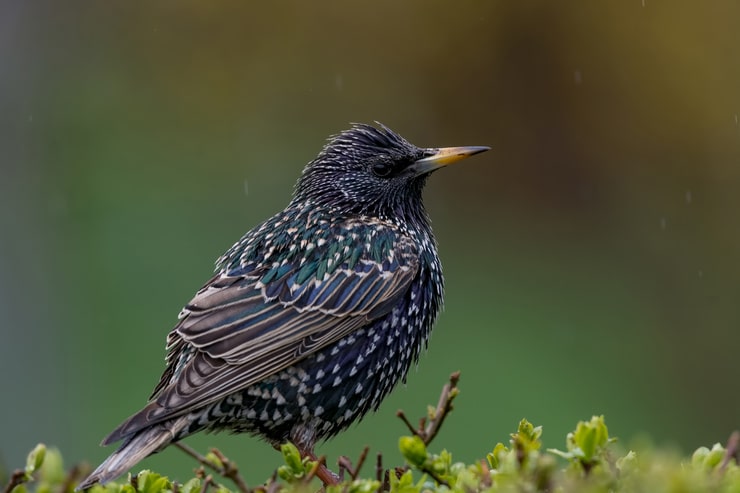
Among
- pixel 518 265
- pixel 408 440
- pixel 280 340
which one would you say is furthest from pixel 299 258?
pixel 518 265

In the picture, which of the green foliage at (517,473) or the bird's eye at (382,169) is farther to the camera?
the bird's eye at (382,169)

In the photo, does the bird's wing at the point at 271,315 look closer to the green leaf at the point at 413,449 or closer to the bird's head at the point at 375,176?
the bird's head at the point at 375,176

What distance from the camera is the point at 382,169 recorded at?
432cm

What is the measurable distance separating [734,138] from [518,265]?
182 cm

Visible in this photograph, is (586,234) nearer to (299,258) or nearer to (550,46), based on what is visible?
(550,46)

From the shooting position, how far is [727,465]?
2188mm

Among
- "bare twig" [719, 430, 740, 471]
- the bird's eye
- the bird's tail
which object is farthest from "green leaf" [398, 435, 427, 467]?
the bird's eye

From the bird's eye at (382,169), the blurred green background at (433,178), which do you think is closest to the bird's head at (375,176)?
the bird's eye at (382,169)

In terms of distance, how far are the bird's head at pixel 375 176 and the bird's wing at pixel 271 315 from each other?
0.98 ft

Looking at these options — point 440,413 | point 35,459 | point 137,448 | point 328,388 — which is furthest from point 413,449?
point 328,388

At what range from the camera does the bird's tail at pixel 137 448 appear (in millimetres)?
3041

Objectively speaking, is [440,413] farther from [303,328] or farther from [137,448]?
[303,328]

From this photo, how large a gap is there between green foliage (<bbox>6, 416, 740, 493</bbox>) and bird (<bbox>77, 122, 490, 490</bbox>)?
40.1 inches

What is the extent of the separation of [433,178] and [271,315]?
4.74 meters
